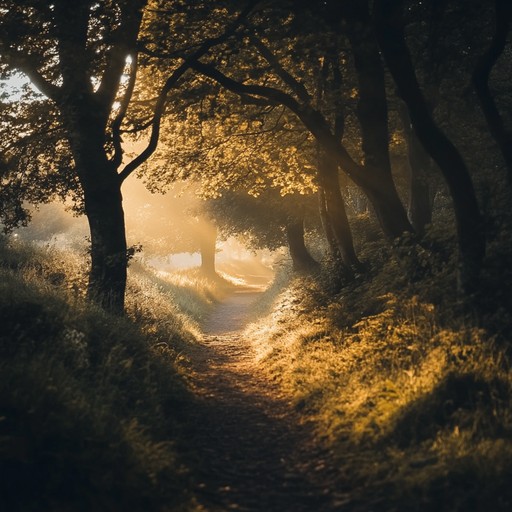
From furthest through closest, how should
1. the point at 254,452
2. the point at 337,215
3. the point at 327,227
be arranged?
the point at 327,227 < the point at 337,215 < the point at 254,452

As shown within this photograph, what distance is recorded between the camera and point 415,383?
6.18 meters

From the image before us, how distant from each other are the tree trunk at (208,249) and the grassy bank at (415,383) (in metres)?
33.3

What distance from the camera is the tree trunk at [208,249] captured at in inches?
1758

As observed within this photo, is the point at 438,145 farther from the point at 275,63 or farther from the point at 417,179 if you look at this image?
the point at 417,179

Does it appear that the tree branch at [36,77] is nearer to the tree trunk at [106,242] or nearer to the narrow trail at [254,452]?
the tree trunk at [106,242]

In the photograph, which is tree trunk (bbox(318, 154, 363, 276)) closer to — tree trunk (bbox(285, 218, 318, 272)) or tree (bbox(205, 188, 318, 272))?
tree (bbox(205, 188, 318, 272))

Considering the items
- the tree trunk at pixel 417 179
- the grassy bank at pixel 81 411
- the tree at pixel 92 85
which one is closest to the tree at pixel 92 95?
the tree at pixel 92 85

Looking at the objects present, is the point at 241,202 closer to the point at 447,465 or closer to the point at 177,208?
the point at 177,208

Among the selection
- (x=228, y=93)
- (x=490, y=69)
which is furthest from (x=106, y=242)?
(x=490, y=69)

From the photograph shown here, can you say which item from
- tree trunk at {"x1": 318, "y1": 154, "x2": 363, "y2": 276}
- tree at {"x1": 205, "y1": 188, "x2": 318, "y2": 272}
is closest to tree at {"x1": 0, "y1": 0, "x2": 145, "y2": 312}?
tree trunk at {"x1": 318, "y1": 154, "x2": 363, "y2": 276}

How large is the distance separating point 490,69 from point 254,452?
742cm

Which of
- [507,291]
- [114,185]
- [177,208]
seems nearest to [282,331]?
[114,185]

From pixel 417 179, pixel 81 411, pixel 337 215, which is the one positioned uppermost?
pixel 417 179

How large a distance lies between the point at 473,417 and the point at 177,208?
40865mm
